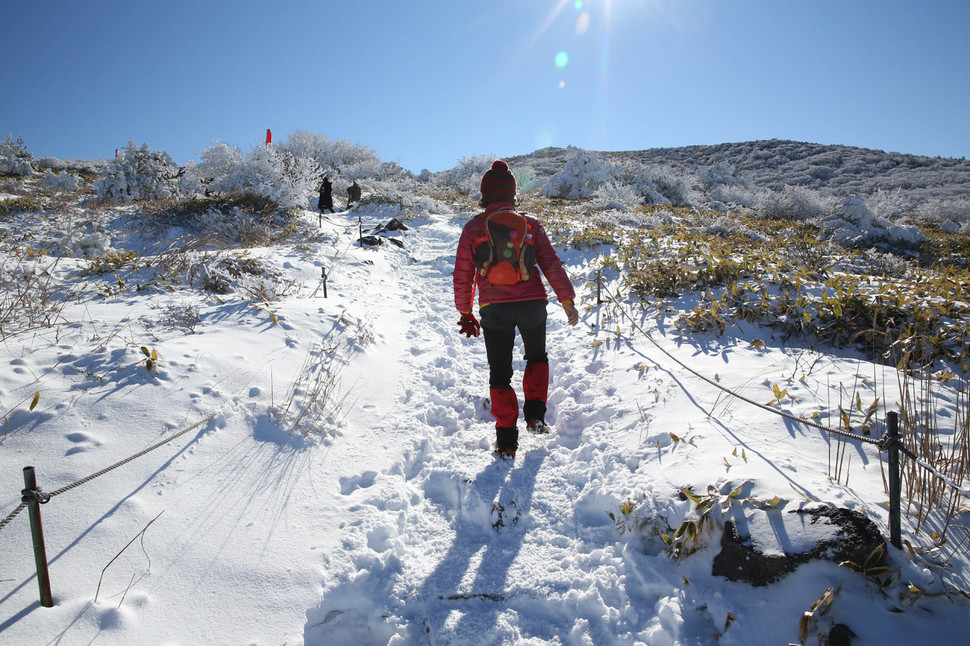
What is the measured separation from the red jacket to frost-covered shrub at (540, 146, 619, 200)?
72.1 ft

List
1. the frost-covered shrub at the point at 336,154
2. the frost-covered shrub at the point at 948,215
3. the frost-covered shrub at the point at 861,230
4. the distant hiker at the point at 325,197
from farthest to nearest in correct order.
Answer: the frost-covered shrub at the point at 336,154 → the distant hiker at the point at 325,197 → the frost-covered shrub at the point at 948,215 → the frost-covered shrub at the point at 861,230

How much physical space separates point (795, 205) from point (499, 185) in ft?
57.0

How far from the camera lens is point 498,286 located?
11.1 ft

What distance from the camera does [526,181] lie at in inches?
1141

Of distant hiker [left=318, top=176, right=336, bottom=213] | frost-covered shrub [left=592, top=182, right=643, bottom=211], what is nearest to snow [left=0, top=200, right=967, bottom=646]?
distant hiker [left=318, top=176, right=336, bottom=213]

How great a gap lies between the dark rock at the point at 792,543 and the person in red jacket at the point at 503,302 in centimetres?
168

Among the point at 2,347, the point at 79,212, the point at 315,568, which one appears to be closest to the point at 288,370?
the point at 2,347

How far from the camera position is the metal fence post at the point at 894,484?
1.78m

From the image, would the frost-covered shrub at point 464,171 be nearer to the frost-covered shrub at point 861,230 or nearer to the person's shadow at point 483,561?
the frost-covered shrub at point 861,230

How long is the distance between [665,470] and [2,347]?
5.04 m

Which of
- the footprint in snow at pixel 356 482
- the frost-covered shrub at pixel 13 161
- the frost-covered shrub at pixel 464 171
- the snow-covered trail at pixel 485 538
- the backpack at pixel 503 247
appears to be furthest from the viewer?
the frost-covered shrub at pixel 464 171

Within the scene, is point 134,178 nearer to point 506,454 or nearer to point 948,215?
point 506,454

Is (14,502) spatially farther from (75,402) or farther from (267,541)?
(267,541)

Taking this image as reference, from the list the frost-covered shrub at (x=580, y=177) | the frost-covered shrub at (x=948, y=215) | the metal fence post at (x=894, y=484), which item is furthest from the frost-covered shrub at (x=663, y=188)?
the metal fence post at (x=894, y=484)
